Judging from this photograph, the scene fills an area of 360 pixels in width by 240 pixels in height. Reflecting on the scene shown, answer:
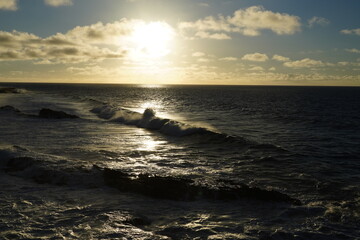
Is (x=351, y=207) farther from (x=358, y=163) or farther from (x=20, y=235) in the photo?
(x=20, y=235)

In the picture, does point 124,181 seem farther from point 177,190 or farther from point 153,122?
point 153,122

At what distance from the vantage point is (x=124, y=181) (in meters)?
12.2

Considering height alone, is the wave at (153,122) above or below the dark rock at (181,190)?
above

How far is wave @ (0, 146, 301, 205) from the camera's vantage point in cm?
1091

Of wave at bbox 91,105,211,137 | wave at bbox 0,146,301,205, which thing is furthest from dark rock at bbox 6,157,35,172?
wave at bbox 91,105,211,137

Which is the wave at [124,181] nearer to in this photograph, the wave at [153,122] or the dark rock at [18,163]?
the dark rock at [18,163]

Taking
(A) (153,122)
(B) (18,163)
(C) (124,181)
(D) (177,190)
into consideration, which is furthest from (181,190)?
(A) (153,122)

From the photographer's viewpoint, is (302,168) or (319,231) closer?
(319,231)

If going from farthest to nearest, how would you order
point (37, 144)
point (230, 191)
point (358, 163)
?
point (37, 144)
point (358, 163)
point (230, 191)

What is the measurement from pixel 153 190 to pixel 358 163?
11.9 meters

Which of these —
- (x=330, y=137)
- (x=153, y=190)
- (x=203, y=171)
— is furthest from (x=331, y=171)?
(x=330, y=137)

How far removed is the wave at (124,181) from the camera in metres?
10.9

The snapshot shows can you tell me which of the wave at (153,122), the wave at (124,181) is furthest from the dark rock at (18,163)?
the wave at (153,122)

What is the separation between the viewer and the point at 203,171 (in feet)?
46.2
